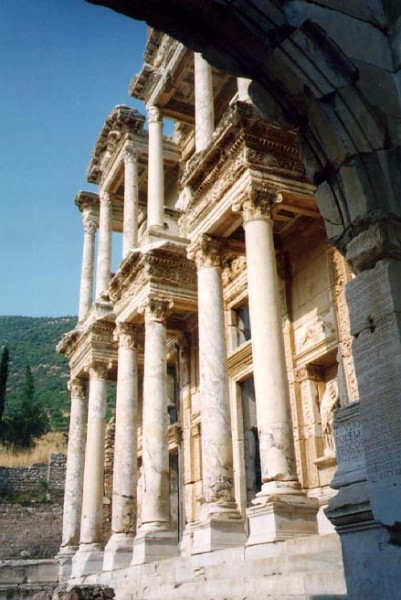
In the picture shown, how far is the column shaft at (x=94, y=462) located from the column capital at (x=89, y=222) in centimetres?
638

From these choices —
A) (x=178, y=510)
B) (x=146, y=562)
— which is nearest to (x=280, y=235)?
(x=146, y=562)

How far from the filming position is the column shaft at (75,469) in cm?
2020

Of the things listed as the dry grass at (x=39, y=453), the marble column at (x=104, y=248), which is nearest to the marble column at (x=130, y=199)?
the marble column at (x=104, y=248)

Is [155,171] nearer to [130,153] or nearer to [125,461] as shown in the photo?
[130,153]

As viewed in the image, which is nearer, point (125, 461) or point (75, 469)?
point (125, 461)

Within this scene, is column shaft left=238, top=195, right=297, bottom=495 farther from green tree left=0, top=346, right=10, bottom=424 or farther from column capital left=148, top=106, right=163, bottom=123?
green tree left=0, top=346, right=10, bottom=424

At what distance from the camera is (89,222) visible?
24469 mm

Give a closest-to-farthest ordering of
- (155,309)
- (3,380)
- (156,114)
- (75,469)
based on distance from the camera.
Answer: (155,309), (156,114), (75,469), (3,380)

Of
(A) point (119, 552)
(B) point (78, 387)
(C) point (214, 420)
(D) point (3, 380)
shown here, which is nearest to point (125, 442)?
(A) point (119, 552)

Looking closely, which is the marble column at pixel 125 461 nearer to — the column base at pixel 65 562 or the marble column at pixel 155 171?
the marble column at pixel 155 171

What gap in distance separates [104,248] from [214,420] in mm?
Result: 10791

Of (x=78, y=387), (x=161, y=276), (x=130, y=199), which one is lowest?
(x=78, y=387)

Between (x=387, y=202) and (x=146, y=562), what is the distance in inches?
432

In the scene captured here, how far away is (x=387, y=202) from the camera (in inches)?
192
